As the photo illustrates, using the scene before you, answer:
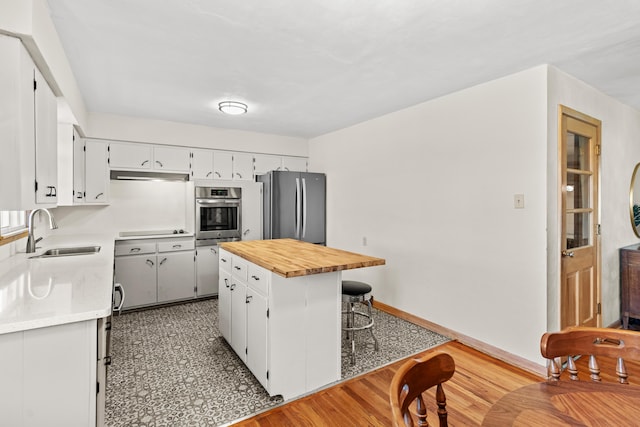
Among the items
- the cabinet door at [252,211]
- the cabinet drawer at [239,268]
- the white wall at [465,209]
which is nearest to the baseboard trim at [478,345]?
the white wall at [465,209]

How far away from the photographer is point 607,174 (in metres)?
3.17

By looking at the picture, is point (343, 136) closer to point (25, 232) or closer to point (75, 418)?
point (25, 232)

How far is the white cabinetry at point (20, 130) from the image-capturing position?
150 cm

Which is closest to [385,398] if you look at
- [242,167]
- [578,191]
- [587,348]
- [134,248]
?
[587,348]

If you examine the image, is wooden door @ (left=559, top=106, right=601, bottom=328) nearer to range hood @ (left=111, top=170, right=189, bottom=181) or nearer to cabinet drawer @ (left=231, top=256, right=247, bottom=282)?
cabinet drawer @ (left=231, top=256, right=247, bottom=282)

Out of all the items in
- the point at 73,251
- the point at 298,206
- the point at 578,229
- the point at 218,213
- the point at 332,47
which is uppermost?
the point at 332,47

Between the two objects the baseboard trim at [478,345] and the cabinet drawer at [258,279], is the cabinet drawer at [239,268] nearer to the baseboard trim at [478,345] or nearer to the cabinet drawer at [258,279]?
the cabinet drawer at [258,279]

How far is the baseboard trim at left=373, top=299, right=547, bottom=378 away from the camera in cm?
255

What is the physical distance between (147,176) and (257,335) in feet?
9.52

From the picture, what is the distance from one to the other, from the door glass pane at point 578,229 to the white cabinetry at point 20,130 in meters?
3.68

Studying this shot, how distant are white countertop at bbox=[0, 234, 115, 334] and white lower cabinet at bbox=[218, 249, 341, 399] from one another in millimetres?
912

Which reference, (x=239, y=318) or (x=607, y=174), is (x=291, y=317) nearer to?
(x=239, y=318)

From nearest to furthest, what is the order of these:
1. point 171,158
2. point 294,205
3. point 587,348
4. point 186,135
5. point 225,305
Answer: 1. point 587,348
2. point 225,305
3. point 171,158
4. point 186,135
5. point 294,205

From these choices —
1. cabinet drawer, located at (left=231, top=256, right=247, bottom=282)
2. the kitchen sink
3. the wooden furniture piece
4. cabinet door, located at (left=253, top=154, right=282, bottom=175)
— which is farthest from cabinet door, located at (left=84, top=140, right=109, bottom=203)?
the wooden furniture piece
